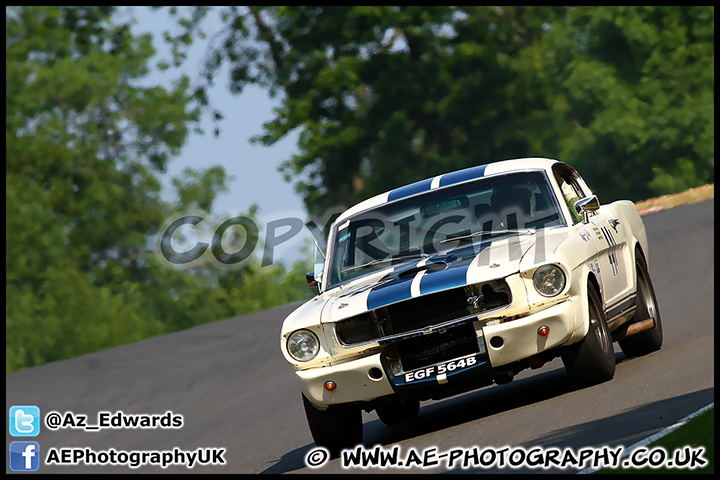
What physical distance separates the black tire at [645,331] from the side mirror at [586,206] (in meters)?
1.23

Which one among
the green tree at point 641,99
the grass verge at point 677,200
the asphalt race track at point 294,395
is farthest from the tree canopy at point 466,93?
the asphalt race track at point 294,395

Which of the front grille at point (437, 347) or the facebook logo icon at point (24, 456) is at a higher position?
the front grille at point (437, 347)

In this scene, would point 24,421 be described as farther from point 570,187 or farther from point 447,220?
point 570,187

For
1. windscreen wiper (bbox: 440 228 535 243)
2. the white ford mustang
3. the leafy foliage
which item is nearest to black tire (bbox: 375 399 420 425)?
the white ford mustang

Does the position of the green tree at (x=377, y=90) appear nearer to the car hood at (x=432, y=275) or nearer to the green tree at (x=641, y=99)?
the green tree at (x=641, y=99)

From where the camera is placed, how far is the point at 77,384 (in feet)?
45.5

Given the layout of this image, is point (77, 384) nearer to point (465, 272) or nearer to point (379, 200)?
point (379, 200)

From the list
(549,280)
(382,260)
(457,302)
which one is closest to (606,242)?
(549,280)

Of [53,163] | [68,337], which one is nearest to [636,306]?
[68,337]

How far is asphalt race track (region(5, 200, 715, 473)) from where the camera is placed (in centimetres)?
688

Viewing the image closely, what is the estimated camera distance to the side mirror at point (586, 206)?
8.36 meters

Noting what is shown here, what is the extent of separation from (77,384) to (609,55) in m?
39.8

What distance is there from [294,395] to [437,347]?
5034mm

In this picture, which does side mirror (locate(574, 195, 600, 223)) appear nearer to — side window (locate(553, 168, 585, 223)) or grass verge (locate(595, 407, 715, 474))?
side window (locate(553, 168, 585, 223))
